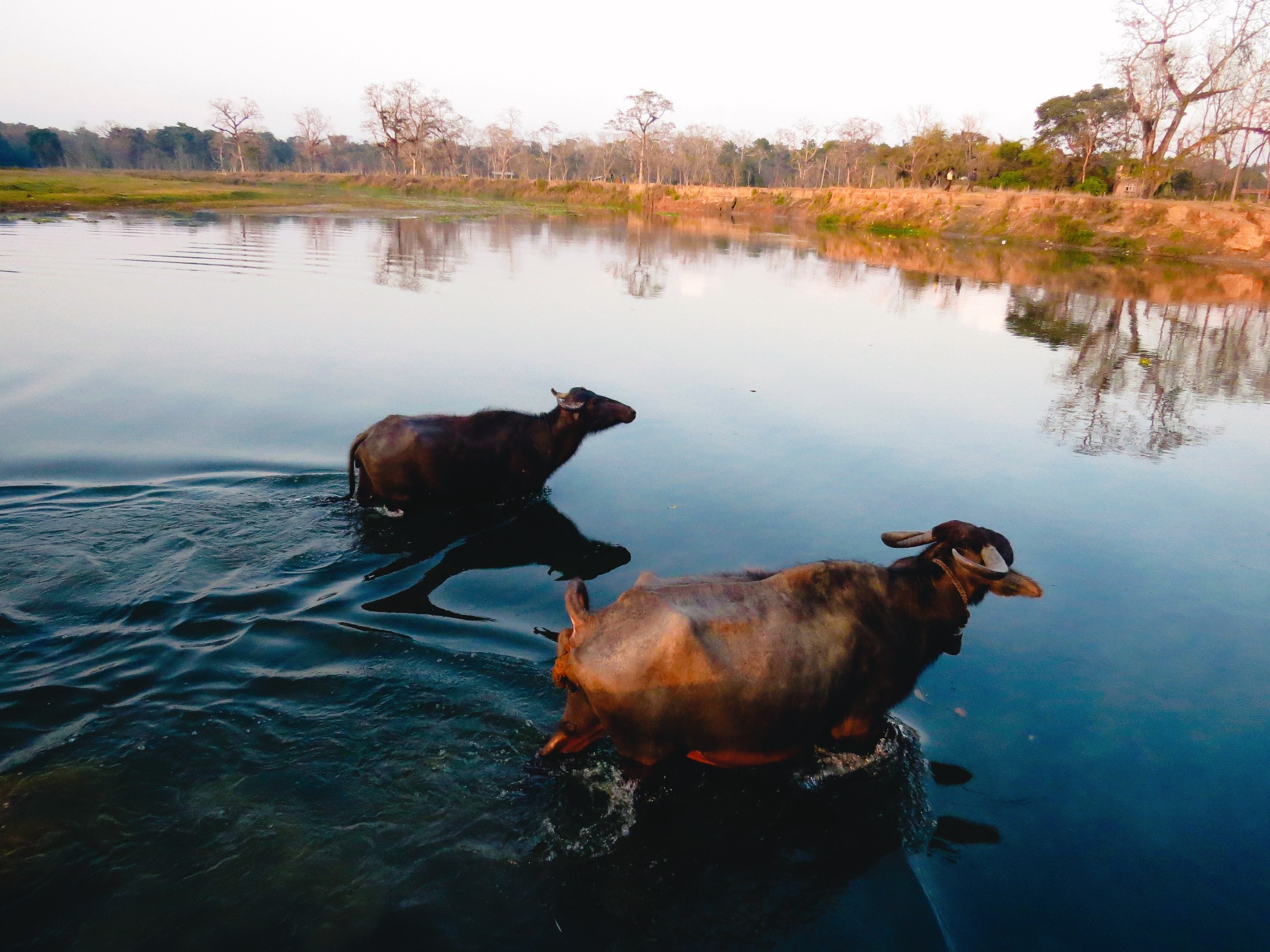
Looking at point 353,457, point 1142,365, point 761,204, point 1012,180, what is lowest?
point 353,457

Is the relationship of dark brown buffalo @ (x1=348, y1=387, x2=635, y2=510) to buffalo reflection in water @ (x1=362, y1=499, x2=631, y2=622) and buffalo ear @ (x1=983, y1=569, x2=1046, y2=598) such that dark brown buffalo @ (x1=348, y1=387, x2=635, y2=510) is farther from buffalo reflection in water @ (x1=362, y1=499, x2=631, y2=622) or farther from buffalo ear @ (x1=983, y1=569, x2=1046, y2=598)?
buffalo ear @ (x1=983, y1=569, x2=1046, y2=598)

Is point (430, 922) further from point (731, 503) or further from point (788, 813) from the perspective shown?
point (731, 503)

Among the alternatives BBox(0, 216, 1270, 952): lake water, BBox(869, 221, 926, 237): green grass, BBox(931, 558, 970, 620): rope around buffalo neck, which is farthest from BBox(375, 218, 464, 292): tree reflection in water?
BBox(869, 221, 926, 237): green grass

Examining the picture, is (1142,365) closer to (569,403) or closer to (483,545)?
(569,403)

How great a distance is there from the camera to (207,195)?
54219 millimetres

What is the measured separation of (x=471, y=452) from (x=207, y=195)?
58.5 m

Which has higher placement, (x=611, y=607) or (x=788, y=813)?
(x=611, y=607)

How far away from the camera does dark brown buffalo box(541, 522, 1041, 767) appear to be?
13.6 feet

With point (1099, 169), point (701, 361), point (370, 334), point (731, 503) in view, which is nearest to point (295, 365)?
point (370, 334)

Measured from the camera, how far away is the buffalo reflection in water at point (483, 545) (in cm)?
699

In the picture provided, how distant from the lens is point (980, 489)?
9.48 metres

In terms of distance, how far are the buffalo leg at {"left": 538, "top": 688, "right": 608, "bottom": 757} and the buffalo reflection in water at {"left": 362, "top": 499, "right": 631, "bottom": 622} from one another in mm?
2288

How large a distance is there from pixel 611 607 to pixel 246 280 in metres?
20.9

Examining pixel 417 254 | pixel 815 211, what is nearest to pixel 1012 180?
pixel 815 211
